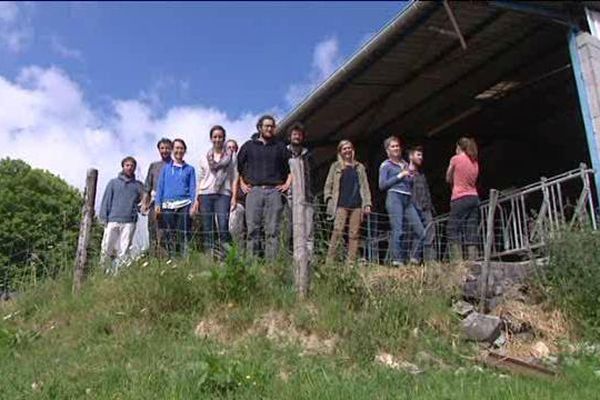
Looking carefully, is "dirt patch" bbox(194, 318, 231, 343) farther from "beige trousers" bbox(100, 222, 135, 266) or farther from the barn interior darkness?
the barn interior darkness

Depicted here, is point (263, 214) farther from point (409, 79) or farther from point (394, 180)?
point (409, 79)

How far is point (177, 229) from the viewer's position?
830 centimetres

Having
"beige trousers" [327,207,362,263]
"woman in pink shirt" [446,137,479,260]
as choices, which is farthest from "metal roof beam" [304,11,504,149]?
"beige trousers" [327,207,362,263]

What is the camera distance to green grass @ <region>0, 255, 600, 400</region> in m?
5.46

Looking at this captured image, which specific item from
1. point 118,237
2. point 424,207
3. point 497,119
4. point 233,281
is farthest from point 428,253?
point 497,119

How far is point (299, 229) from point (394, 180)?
5.41 ft

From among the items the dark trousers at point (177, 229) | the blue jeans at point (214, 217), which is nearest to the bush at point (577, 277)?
the blue jeans at point (214, 217)

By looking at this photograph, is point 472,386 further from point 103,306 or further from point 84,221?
point 84,221

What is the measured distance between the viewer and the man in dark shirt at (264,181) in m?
7.93

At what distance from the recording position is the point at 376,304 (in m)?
6.85

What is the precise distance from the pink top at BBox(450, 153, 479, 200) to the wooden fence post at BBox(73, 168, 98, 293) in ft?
13.1

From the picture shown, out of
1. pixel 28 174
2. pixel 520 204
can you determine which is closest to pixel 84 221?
pixel 520 204

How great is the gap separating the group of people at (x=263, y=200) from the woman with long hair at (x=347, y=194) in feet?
0.04

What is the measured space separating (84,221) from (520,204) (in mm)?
5170
